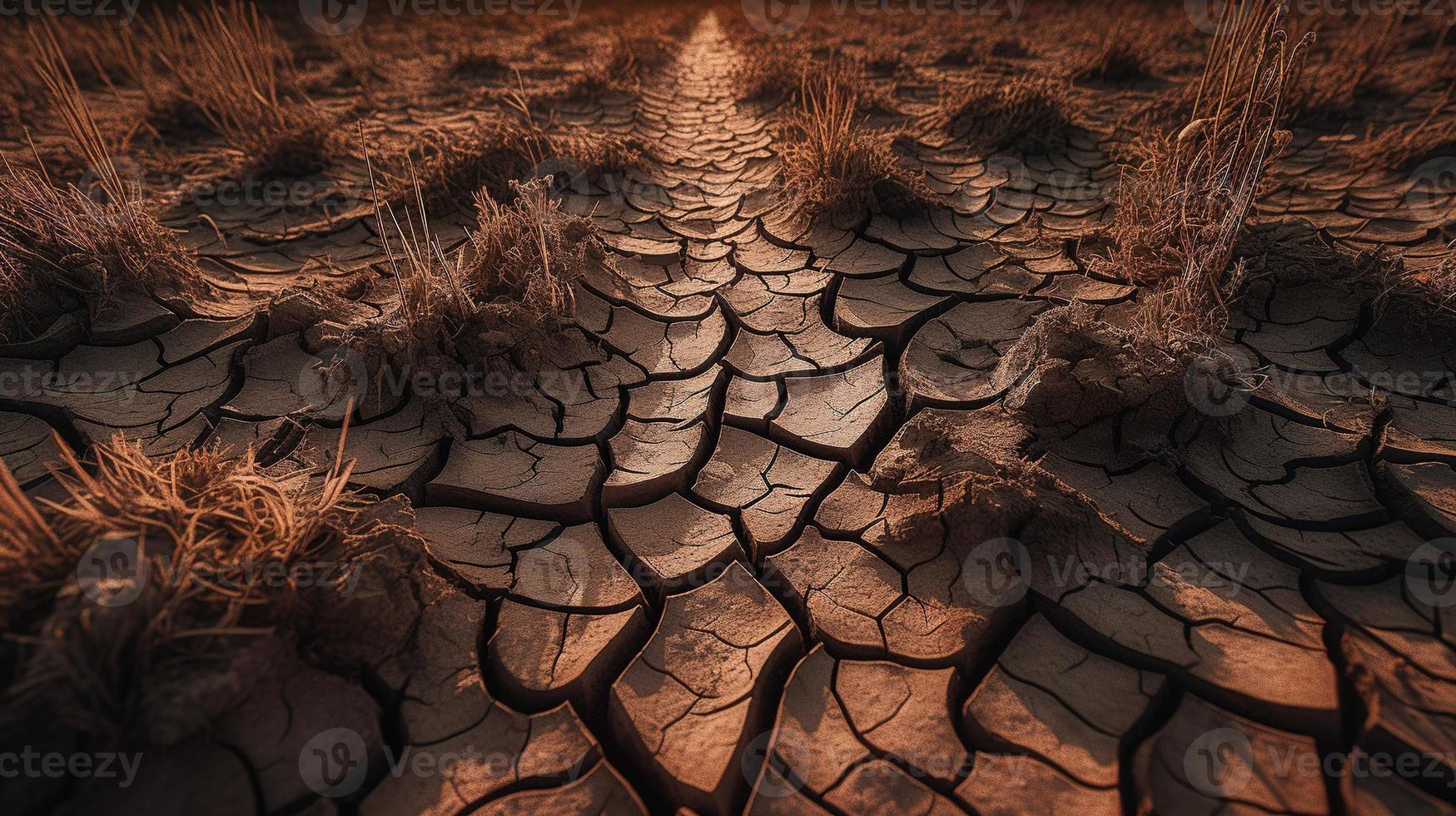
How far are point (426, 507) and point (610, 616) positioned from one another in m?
0.73

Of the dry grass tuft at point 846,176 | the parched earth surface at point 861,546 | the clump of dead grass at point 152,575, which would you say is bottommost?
the parched earth surface at point 861,546

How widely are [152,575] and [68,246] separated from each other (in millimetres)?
2188

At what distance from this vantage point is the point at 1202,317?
2381 mm

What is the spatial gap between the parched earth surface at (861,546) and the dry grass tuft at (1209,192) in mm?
191

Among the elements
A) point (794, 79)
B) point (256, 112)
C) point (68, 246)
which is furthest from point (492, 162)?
point (794, 79)

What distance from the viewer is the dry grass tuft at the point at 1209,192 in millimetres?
2268

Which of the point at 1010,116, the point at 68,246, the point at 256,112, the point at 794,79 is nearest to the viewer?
the point at 68,246

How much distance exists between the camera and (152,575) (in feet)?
4.04

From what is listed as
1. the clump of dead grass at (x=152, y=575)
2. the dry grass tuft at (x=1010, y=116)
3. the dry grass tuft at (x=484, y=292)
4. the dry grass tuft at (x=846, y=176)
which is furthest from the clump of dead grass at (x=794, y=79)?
the clump of dead grass at (x=152, y=575)

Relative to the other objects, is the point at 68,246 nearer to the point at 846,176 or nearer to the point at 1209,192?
the point at 846,176

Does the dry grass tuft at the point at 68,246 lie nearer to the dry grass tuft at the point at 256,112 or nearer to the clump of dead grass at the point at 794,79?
the dry grass tuft at the point at 256,112

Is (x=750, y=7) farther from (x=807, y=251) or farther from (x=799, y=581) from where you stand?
(x=799, y=581)

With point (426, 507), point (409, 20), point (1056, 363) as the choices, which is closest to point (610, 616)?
point (426, 507)

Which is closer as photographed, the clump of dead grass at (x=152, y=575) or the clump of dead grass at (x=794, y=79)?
the clump of dead grass at (x=152, y=575)
